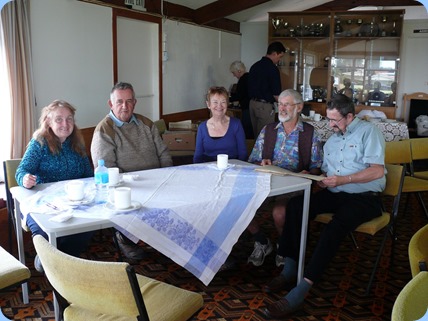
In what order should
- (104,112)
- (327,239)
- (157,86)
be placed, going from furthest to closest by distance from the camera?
1. (157,86)
2. (104,112)
3. (327,239)

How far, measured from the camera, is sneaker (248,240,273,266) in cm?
308

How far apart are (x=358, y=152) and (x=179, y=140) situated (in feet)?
7.25

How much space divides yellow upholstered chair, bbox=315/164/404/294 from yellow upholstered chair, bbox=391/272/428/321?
1400 millimetres

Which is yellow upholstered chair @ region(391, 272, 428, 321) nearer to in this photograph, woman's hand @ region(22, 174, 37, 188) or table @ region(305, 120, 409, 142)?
woman's hand @ region(22, 174, 37, 188)

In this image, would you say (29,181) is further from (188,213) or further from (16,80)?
(16,80)

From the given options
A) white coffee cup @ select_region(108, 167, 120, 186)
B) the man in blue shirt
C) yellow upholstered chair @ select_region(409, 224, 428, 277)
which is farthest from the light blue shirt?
white coffee cup @ select_region(108, 167, 120, 186)

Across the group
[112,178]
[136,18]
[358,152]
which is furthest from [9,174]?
[136,18]

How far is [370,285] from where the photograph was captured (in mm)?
2723

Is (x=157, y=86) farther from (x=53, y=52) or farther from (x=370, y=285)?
(x=370, y=285)

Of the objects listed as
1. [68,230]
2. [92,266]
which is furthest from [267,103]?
[92,266]

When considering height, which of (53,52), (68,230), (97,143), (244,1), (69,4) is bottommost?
(68,230)

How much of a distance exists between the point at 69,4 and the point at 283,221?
305 cm

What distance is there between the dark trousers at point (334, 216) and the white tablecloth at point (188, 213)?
36 cm

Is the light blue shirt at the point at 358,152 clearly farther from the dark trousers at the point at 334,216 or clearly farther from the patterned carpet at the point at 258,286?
the patterned carpet at the point at 258,286
